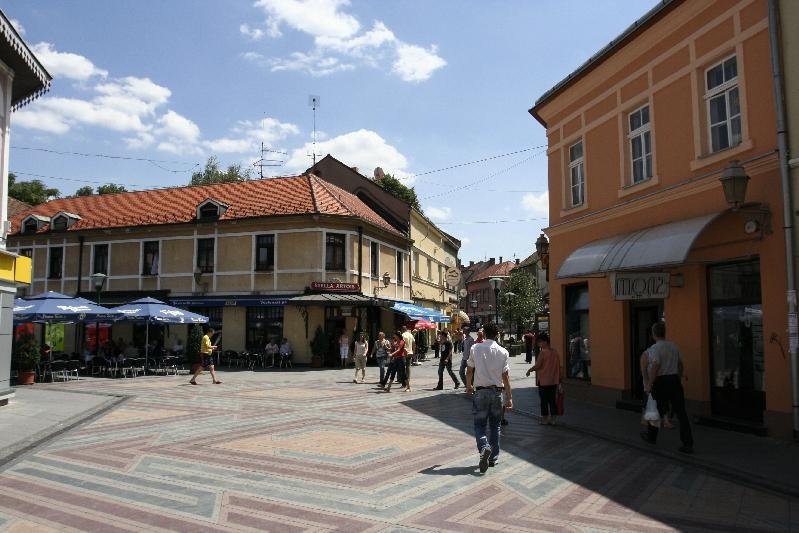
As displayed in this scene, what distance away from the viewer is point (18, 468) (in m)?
7.41

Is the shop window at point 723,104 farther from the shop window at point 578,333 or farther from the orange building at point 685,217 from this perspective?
the shop window at point 578,333

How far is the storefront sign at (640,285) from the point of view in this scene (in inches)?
431

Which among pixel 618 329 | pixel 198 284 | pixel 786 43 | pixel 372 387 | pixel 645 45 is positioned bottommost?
pixel 372 387

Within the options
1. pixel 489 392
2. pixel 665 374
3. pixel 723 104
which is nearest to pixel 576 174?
pixel 723 104

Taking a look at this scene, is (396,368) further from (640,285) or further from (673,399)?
(673,399)

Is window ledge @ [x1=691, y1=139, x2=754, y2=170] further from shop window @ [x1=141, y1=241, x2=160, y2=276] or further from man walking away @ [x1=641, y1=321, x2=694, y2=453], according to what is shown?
shop window @ [x1=141, y1=241, x2=160, y2=276]

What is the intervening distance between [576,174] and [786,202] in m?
6.58

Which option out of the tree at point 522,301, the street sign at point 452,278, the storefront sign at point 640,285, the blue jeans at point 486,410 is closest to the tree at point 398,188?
the tree at point 522,301

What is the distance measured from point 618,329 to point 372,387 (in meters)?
8.01

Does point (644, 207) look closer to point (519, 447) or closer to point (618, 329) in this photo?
point (618, 329)

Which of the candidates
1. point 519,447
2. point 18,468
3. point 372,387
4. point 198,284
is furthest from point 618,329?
point 198,284

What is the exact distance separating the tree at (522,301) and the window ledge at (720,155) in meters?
40.9

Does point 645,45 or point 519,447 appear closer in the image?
point 519,447

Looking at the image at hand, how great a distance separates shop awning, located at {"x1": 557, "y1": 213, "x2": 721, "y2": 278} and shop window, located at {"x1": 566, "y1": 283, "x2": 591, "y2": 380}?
205 centimetres
